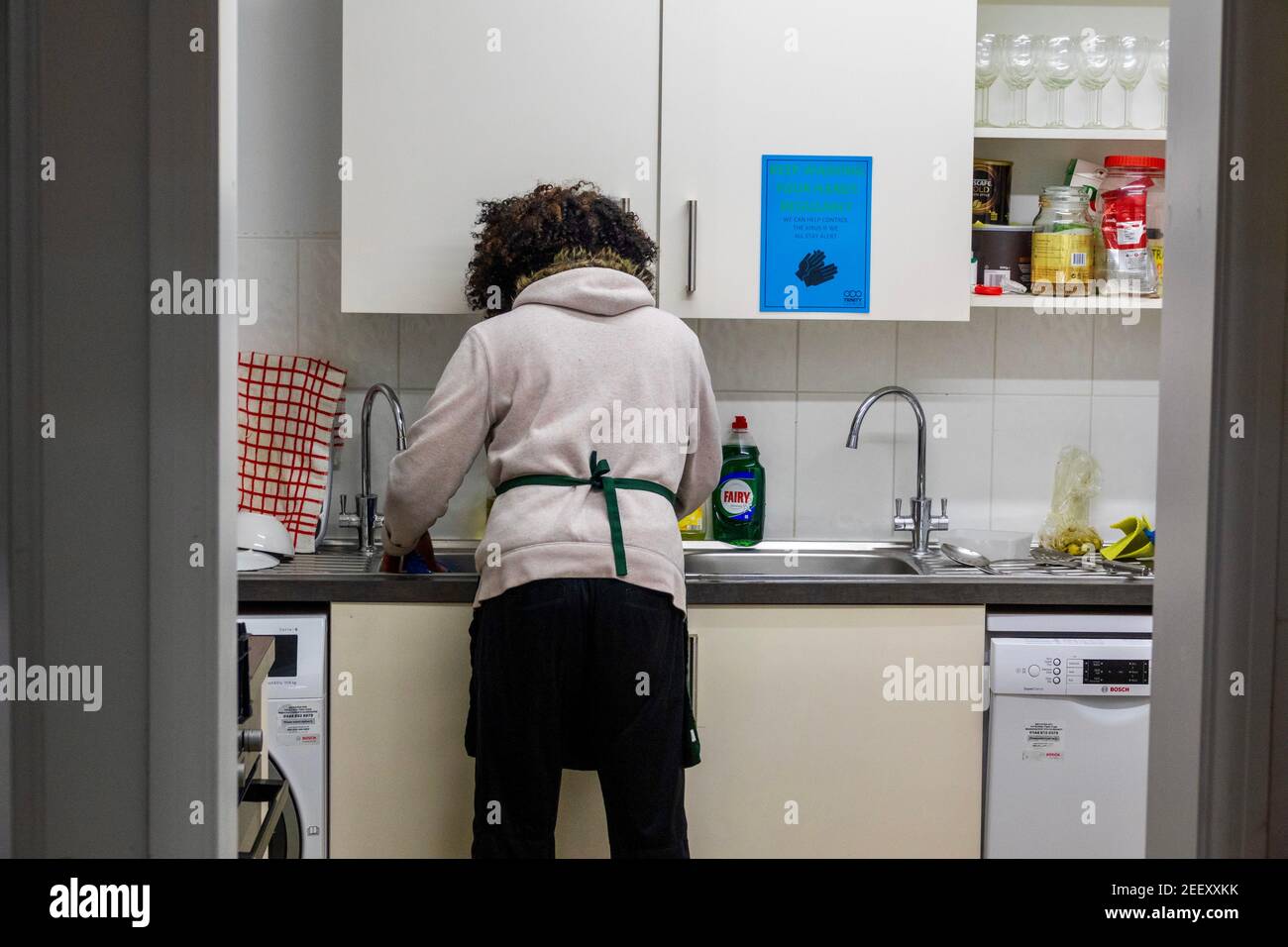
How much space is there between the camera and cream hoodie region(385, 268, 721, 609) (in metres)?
1.87

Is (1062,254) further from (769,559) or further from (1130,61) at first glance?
(769,559)

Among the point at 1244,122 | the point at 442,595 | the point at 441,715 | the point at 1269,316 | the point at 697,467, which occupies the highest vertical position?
the point at 1244,122

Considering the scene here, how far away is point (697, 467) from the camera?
2.13 m

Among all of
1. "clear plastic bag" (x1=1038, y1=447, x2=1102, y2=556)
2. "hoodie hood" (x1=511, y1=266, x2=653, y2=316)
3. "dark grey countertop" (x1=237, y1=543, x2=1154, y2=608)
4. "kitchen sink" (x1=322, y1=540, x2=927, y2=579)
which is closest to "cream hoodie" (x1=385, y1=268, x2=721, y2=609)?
"hoodie hood" (x1=511, y1=266, x2=653, y2=316)

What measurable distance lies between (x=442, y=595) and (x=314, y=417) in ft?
1.90

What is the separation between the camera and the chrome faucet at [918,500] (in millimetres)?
2549

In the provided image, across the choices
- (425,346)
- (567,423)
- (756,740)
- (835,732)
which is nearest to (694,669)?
(756,740)

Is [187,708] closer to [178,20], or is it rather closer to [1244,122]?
[178,20]

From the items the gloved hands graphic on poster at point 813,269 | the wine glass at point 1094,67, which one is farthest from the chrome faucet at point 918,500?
the wine glass at point 1094,67

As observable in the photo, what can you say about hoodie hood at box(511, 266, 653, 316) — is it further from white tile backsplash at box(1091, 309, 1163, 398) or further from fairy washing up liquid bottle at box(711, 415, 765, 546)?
white tile backsplash at box(1091, 309, 1163, 398)

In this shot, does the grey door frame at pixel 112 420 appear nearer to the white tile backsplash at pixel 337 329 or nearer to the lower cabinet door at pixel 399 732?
the lower cabinet door at pixel 399 732

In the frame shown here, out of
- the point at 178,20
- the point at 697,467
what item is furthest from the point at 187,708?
the point at 697,467

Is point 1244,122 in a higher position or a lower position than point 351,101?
lower

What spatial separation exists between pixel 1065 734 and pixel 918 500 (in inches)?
22.2
